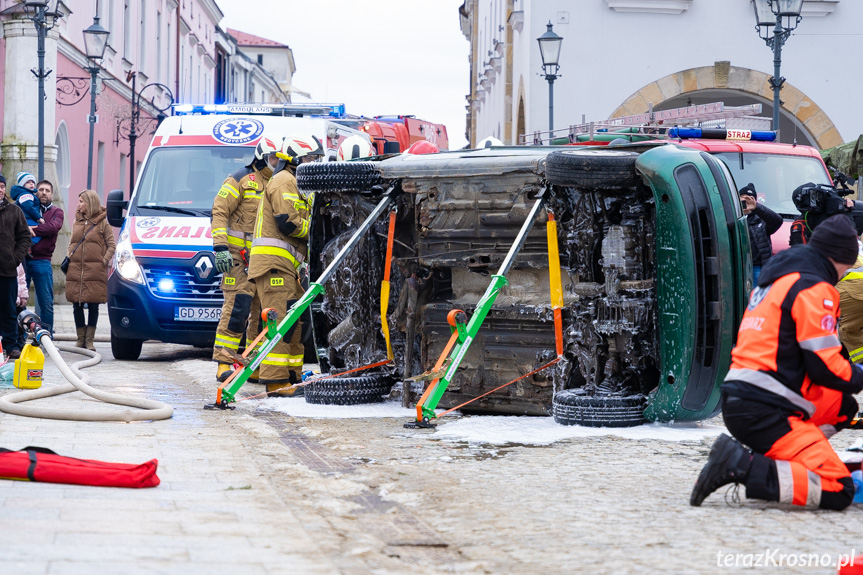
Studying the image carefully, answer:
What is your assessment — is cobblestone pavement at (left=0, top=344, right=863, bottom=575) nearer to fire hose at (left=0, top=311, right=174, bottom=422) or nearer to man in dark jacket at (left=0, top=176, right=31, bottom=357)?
fire hose at (left=0, top=311, right=174, bottom=422)

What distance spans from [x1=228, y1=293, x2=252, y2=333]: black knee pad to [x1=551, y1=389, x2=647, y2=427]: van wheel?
10.6 ft

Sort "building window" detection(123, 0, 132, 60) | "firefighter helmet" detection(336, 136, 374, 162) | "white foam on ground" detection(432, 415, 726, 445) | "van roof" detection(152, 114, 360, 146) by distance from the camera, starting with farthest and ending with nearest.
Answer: "building window" detection(123, 0, 132, 60), "van roof" detection(152, 114, 360, 146), "firefighter helmet" detection(336, 136, 374, 162), "white foam on ground" detection(432, 415, 726, 445)

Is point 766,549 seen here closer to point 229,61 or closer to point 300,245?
point 300,245

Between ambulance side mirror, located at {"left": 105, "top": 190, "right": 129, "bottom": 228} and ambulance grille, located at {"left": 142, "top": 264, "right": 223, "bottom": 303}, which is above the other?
ambulance side mirror, located at {"left": 105, "top": 190, "right": 129, "bottom": 228}

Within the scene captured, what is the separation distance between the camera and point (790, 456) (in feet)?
15.9

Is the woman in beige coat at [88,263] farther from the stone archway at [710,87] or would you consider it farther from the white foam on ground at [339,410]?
the stone archway at [710,87]

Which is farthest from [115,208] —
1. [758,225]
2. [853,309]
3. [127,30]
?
[127,30]

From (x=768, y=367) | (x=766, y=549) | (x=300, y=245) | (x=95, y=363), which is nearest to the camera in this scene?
(x=766, y=549)

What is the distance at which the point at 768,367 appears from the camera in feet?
16.0

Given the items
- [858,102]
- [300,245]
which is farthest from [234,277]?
[858,102]

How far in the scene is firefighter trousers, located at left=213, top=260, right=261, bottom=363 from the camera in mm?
9367

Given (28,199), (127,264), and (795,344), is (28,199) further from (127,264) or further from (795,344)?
(795,344)

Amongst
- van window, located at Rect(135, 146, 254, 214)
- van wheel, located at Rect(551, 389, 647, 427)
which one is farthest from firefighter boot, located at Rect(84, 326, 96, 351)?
van wheel, located at Rect(551, 389, 647, 427)

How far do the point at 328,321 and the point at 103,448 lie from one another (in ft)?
9.04
